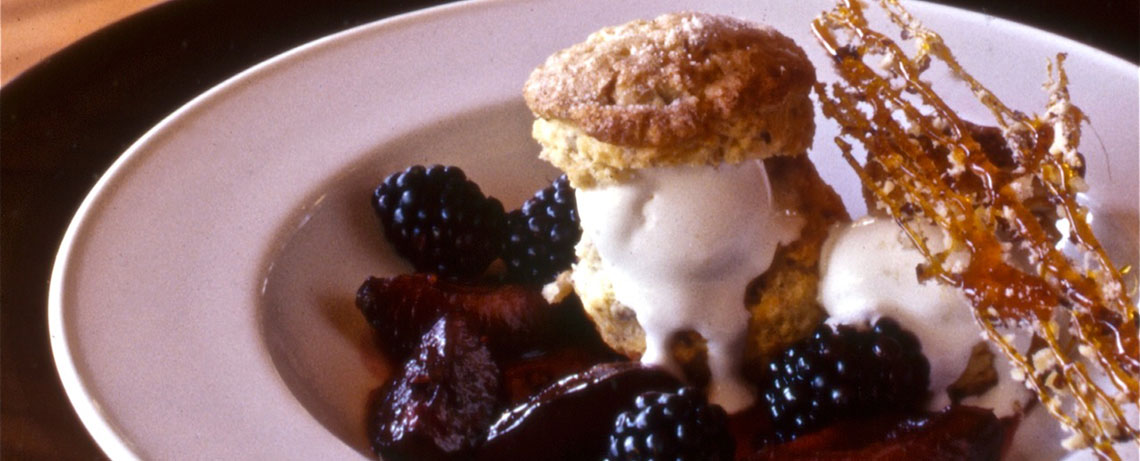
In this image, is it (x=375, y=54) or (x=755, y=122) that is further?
(x=375, y=54)

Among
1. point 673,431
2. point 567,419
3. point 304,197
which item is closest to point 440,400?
point 567,419

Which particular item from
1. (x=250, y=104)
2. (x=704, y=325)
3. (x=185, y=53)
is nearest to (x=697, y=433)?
(x=704, y=325)

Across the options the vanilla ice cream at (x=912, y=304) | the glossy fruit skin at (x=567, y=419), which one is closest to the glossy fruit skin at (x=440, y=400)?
the glossy fruit skin at (x=567, y=419)

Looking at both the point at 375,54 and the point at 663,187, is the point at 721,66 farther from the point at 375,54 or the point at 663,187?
the point at 375,54

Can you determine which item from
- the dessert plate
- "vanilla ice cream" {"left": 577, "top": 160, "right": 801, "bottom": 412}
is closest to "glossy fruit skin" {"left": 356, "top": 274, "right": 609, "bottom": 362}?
the dessert plate

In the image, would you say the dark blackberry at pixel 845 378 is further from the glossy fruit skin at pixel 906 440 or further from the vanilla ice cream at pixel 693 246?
the vanilla ice cream at pixel 693 246

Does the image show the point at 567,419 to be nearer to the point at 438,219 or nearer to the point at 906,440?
the point at 906,440
